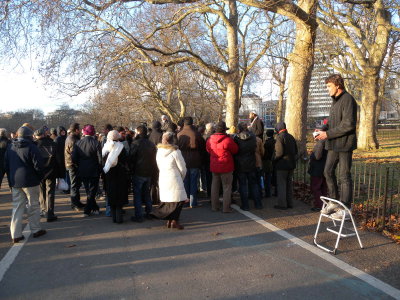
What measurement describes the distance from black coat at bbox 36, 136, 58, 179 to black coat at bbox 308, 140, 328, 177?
5649mm

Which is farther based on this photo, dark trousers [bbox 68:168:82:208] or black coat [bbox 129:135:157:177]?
dark trousers [bbox 68:168:82:208]

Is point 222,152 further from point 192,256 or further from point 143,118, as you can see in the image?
point 143,118

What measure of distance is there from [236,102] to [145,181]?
29.7ft

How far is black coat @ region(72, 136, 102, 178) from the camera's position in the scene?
733 centimetres

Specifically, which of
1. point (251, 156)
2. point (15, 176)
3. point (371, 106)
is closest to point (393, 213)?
point (251, 156)

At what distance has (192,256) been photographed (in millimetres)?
4953

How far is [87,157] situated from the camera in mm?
7348

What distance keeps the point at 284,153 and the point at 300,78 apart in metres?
3.85

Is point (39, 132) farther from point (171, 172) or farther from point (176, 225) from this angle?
point (176, 225)

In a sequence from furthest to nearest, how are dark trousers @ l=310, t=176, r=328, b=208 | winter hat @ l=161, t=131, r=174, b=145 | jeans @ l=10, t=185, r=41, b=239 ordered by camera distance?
1. dark trousers @ l=310, t=176, r=328, b=208
2. winter hat @ l=161, t=131, r=174, b=145
3. jeans @ l=10, t=185, r=41, b=239

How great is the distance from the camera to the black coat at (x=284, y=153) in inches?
295

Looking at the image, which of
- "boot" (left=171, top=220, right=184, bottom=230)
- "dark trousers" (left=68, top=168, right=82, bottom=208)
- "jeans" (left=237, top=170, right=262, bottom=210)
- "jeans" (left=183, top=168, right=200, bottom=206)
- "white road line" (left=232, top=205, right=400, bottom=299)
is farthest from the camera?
"jeans" (left=183, top=168, right=200, bottom=206)

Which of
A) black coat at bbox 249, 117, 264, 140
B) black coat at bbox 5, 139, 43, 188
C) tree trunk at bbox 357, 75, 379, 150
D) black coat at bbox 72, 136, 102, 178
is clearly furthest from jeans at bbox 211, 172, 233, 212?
tree trunk at bbox 357, 75, 379, 150

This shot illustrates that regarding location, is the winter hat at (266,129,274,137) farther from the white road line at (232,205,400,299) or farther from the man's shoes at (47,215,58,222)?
the man's shoes at (47,215,58,222)
